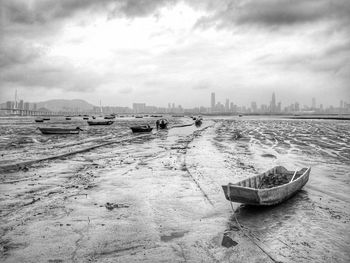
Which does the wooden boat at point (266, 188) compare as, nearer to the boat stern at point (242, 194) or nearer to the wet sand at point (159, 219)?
the boat stern at point (242, 194)

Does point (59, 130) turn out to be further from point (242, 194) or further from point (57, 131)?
point (242, 194)

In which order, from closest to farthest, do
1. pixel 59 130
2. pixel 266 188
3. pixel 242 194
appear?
pixel 242 194
pixel 266 188
pixel 59 130

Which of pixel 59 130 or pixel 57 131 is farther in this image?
pixel 57 131

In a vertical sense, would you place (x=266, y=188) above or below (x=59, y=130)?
below

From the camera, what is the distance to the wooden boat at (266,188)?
934cm

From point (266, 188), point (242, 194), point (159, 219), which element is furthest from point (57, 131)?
point (242, 194)

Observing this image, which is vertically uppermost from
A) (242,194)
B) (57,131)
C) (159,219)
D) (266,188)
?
(57,131)

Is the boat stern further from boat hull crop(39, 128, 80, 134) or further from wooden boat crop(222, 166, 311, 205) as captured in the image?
boat hull crop(39, 128, 80, 134)

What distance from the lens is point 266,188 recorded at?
11.0 metres

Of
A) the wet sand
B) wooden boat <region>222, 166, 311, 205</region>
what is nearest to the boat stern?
wooden boat <region>222, 166, 311, 205</region>

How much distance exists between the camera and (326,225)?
927cm

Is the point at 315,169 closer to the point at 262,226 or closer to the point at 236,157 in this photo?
the point at 236,157

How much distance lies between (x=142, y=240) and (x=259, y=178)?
6045 millimetres

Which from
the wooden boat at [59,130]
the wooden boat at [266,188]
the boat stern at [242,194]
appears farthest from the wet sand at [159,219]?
the wooden boat at [59,130]
